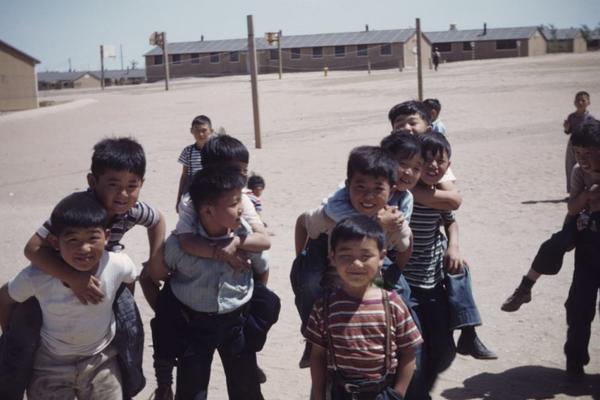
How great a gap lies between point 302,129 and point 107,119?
1013cm

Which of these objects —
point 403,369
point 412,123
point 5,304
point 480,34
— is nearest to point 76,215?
point 5,304

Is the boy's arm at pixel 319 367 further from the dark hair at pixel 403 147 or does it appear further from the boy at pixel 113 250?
the dark hair at pixel 403 147

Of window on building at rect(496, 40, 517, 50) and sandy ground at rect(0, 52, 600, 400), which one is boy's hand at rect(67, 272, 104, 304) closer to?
sandy ground at rect(0, 52, 600, 400)

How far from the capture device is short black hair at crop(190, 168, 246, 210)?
344 cm

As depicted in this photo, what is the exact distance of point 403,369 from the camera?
317cm

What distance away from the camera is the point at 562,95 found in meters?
28.1

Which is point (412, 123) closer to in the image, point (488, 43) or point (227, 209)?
point (227, 209)

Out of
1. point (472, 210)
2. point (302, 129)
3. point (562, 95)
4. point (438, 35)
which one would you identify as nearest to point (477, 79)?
point (562, 95)

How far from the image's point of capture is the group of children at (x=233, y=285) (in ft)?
10.3

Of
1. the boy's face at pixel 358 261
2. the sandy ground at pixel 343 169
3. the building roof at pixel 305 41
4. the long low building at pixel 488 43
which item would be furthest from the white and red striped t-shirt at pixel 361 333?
the long low building at pixel 488 43

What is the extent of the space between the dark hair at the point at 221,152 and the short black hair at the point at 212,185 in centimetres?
49

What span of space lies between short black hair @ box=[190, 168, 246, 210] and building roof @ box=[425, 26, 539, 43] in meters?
79.8

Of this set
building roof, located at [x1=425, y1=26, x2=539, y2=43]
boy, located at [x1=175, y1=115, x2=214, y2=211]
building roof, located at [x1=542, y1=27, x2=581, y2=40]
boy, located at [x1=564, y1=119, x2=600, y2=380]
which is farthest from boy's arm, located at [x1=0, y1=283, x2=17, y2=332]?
building roof, located at [x1=542, y1=27, x2=581, y2=40]

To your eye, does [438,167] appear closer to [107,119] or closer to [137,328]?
[137,328]
